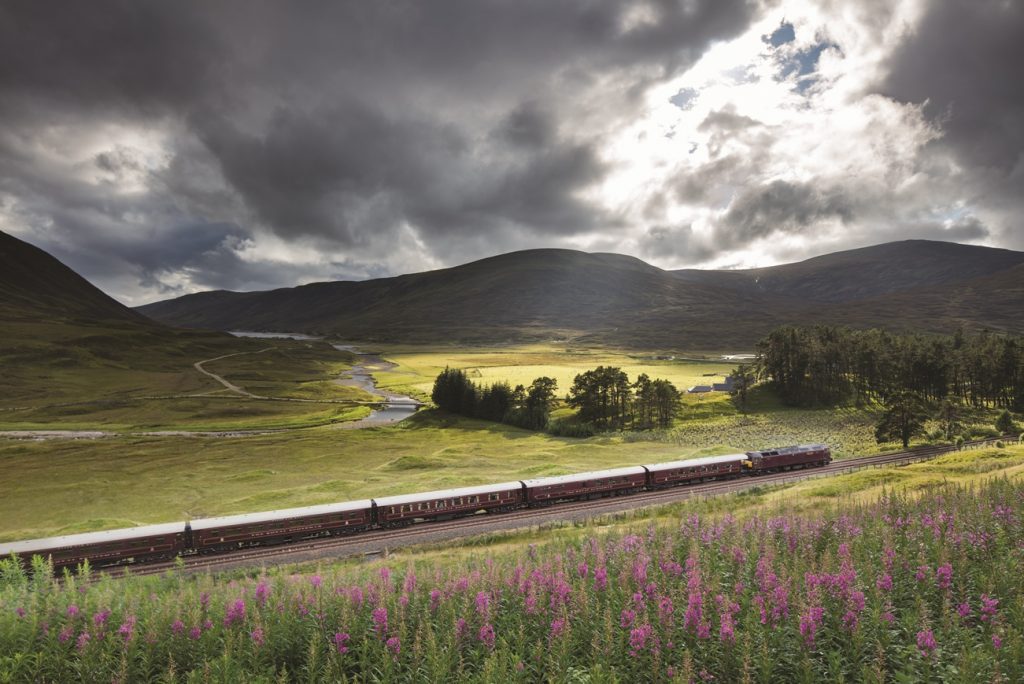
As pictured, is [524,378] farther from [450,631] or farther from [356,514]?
[450,631]

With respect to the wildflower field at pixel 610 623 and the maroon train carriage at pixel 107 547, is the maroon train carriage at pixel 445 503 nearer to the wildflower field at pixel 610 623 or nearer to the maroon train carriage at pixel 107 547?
the maroon train carriage at pixel 107 547

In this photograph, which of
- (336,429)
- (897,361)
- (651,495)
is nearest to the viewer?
(651,495)

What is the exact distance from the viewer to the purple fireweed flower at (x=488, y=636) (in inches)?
403

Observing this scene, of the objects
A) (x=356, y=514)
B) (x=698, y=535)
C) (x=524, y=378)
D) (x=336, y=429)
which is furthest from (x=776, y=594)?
(x=524, y=378)

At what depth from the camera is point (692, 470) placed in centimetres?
5631

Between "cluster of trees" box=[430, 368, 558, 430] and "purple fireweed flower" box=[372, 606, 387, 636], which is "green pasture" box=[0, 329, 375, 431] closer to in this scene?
"cluster of trees" box=[430, 368, 558, 430]

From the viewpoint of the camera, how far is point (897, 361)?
112 m

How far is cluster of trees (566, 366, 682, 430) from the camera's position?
107312 mm

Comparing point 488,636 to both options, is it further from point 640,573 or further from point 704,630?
point 704,630

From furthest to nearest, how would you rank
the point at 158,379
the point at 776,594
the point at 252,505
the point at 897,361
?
the point at 158,379 < the point at 897,361 < the point at 252,505 < the point at 776,594

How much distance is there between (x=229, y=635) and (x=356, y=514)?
3450 centimetres

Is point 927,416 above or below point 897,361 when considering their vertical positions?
below

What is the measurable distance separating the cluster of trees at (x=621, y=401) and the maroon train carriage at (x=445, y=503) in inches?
2478

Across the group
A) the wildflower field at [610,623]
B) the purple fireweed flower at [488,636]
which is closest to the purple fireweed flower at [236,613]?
the wildflower field at [610,623]
